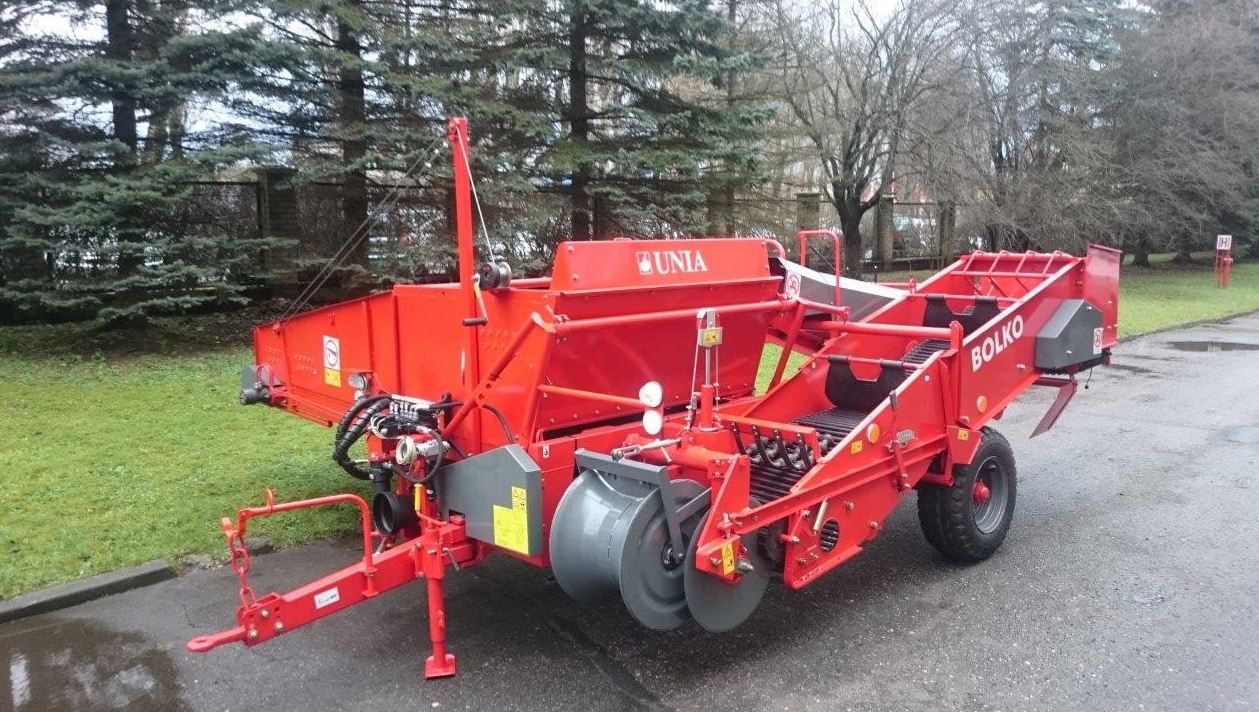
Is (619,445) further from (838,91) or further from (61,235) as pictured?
(838,91)

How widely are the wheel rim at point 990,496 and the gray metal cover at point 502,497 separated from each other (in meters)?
2.79

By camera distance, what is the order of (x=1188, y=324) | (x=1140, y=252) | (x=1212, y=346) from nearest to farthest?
1. (x=1212, y=346)
2. (x=1188, y=324)
3. (x=1140, y=252)

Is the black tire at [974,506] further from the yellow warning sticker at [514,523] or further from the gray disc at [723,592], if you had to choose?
the yellow warning sticker at [514,523]

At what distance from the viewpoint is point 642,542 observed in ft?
11.4

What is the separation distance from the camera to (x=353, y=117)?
38.5 ft

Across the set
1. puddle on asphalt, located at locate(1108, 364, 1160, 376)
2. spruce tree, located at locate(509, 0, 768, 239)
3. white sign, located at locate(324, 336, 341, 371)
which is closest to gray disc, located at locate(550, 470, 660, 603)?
white sign, located at locate(324, 336, 341, 371)

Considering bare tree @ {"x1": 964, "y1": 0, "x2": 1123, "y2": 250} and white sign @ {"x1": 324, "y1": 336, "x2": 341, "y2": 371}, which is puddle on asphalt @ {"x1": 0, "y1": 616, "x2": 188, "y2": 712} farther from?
bare tree @ {"x1": 964, "y1": 0, "x2": 1123, "y2": 250}

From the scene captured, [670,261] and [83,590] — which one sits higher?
[670,261]

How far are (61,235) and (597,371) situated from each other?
28.4 feet

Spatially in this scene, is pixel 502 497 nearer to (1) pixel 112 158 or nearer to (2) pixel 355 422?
(2) pixel 355 422

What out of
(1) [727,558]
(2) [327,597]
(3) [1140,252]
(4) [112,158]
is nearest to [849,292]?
(1) [727,558]

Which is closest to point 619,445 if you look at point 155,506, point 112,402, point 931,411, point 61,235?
point 931,411

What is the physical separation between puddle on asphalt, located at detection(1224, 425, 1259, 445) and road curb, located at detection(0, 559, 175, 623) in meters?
8.58

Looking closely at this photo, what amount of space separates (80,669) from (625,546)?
2495 millimetres
